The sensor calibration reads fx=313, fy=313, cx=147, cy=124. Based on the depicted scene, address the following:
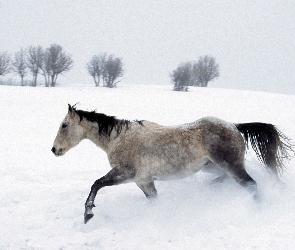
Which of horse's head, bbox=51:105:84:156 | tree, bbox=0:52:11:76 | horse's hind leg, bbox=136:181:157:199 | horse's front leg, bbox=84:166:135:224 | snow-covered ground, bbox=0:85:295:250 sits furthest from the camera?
tree, bbox=0:52:11:76

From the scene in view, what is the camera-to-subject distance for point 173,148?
17.3ft

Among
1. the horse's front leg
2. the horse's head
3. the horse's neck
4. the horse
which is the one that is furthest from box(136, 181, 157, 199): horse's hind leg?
the horse's head

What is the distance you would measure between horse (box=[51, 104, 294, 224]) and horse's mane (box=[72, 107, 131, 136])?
0.06ft

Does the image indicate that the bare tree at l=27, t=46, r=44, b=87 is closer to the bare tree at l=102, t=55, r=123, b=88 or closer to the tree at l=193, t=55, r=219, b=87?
the bare tree at l=102, t=55, r=123, b=88

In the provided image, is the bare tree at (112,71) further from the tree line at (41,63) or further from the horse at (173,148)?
the horse at (173,148)

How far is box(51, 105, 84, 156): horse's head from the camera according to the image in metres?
5.76

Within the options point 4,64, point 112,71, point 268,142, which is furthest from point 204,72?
point 268,142

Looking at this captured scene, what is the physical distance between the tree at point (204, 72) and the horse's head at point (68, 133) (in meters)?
71.5

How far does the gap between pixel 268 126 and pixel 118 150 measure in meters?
2.69

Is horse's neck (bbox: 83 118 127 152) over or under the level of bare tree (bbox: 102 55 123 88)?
under

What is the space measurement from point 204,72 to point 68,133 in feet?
238

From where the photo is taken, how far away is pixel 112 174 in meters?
5.15

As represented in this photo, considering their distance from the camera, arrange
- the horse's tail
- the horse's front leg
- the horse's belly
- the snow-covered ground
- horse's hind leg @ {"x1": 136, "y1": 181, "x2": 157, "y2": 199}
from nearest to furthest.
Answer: the snow-covered ground, the horse's front leg, the horse's belly, the horse's tail, horse's hind leg @ {"x1": 136, "y1": 181, "x2": 157, "y2": 199}

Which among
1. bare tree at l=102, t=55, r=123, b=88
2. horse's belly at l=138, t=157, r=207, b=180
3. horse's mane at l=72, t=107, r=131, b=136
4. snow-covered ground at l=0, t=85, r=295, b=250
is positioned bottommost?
snow-covered ground at l=0, t=85, r=295, b=250
